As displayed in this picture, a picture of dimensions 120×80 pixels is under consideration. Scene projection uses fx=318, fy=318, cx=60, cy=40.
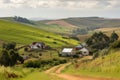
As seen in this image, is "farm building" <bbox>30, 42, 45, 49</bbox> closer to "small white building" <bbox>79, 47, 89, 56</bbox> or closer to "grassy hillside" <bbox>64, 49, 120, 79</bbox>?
"small white building" <bbox>79, 47, 89, 56</bbox>

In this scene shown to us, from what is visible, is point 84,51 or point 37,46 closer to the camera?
point 84,51

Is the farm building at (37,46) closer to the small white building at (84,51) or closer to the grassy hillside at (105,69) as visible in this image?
the small white building at (84,51)

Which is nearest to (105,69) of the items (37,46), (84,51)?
(84,51)

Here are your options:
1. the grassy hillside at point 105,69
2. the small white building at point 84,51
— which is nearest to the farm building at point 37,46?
the small white building at point 84,51

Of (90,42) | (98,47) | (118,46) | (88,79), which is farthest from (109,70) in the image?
(90,42)

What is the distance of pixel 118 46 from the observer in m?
67.2

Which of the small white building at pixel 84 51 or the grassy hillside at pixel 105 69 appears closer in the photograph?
the grassy hillside at pixel 105 69

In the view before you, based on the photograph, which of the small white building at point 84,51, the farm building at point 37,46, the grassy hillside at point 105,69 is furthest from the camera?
the farm building at point 37,46

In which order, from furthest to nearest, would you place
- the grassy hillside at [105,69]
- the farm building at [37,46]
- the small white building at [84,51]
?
the farm building at [37,46], the small white building at [84,51], the grassy hillside at [105,69]

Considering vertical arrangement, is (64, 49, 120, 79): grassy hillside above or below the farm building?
above

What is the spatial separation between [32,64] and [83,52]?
58.3 m

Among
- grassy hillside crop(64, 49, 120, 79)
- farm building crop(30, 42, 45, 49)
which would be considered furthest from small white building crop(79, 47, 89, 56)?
grassy hillside crop(64, 49, 120, 79)

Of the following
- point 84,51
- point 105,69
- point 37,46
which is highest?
point 105,69

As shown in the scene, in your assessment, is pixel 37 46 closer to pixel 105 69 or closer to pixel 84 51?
pixel 84 51
